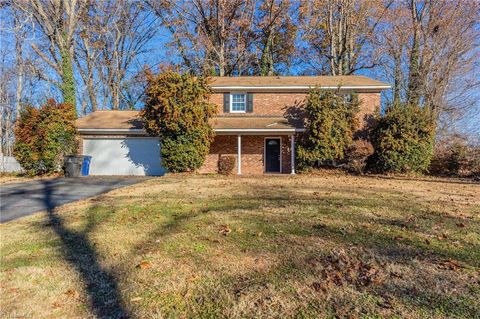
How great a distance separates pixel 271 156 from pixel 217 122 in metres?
3.61

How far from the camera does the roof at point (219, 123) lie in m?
17.1

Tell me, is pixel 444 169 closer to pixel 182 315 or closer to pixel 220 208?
pixel 220 208

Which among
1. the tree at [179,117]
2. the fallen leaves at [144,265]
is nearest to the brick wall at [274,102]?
the tree at [179,117]

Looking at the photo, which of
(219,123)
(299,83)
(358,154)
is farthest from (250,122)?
(358,154)

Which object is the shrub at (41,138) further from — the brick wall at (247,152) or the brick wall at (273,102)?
the brick wall at (273,102)

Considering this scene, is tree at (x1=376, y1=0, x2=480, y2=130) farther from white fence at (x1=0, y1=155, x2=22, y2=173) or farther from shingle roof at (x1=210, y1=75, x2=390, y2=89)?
white fence at (x1=0, y1=155, x2=22, y2=173)

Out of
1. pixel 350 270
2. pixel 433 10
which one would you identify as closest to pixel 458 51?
pixel 433 10

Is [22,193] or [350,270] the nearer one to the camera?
[350,270]

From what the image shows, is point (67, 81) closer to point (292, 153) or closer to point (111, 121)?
point (111, 121)

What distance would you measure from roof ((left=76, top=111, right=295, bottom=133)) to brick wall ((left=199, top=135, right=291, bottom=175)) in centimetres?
89

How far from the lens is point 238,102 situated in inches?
755

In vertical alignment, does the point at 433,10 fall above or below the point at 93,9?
below

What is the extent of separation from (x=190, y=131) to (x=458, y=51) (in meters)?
19.6

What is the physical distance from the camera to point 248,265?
11.9ft
